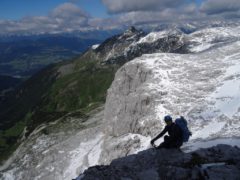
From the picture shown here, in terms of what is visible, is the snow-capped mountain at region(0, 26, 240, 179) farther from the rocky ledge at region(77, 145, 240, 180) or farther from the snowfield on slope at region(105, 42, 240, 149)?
the rocky ledge at region(77, 145, 240, 180)

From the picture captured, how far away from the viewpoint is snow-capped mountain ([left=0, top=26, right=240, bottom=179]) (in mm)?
69875

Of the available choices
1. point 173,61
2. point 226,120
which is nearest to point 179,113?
point 226,120

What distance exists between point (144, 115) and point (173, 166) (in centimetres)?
6517

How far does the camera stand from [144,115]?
283ft

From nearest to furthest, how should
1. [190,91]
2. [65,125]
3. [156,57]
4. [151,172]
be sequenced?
1. [151,172]
2. [190,91]
3. [156,57]
4. [65,125]

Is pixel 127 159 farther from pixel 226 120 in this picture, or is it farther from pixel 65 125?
pixel 65 125

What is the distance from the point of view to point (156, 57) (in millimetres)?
114562

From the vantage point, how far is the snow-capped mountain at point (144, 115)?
69.9 meters

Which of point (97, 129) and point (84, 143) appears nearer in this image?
point (84, 143)

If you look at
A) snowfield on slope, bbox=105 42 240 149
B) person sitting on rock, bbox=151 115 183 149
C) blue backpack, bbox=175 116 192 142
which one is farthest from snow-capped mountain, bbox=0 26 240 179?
person sitting on rock, bbox=151 115 183 149

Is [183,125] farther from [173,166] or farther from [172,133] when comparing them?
[173,166]

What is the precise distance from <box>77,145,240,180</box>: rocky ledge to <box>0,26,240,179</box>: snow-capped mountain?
2416 centimetres

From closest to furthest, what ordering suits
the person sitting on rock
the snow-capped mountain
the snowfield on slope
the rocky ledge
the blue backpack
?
the rocky ledge < the person sitting on rock < the blue backpack < the snowfield on slope < the snow-capped mountain

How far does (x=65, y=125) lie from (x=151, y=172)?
11687 centimetres
